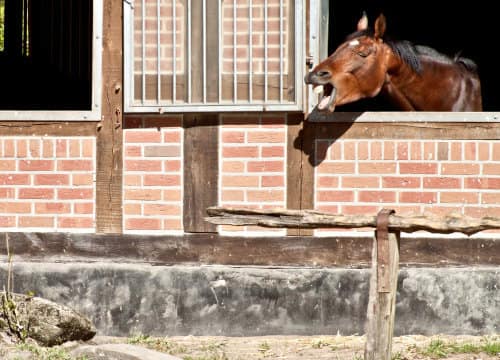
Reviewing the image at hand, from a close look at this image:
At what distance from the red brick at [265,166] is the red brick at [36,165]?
142 centimetres

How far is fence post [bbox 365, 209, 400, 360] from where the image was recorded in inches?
248

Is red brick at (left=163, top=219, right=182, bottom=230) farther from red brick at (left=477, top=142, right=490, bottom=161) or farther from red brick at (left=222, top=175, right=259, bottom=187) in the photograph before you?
red brick at (left=477, top=142, right=490, bottom=161)

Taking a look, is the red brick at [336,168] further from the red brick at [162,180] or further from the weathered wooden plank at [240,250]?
the red brick at [162,180]

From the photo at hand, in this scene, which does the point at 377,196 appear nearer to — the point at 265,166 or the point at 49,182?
the point at 265,166

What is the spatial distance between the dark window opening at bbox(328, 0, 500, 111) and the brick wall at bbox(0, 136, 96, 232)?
432 cm

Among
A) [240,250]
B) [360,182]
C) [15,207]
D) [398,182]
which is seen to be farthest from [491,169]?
[15,207]

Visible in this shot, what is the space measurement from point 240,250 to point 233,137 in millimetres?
791

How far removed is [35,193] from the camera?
828cm

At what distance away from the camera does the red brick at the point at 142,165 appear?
8.18 metres

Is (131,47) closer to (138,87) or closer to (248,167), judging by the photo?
(138,87)

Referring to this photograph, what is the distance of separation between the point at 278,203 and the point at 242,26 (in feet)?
4.09

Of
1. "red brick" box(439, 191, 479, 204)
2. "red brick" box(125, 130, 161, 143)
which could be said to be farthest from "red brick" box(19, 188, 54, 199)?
"red brick" box(439, 191, 479, 204)

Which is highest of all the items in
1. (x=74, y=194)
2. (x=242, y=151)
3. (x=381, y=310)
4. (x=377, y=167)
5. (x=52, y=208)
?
(x=242, y=151)

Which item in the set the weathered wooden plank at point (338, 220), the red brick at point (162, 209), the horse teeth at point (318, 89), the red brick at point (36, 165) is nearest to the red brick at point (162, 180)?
the red brick at point (162, 209)
